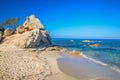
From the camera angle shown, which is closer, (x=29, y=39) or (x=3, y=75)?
(x=3, y=75)

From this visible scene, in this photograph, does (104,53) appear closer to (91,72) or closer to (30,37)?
(30,37)

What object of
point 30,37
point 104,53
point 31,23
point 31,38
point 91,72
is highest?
point 31,23

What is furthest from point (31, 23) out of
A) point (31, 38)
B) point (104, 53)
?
point (104, 53)

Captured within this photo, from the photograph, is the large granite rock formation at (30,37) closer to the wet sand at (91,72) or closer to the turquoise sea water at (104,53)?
the turquoise sea water at (104,53)

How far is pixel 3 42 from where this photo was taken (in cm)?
3375

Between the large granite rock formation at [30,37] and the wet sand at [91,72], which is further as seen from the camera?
the large granite rock formation at [30,37]

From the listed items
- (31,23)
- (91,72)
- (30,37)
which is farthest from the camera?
(31,23)

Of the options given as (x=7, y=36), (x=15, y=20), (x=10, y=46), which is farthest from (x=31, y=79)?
(x=15, y=20)

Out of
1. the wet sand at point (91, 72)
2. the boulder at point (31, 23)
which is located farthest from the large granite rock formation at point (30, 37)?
the wet sand at point (91, 72)

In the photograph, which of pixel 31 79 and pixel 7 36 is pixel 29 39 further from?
pixel 31 79

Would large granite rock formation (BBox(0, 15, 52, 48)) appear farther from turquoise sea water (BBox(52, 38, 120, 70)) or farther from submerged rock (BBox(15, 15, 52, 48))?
turquoise sea water (BBox(52, 38, 120, 70))

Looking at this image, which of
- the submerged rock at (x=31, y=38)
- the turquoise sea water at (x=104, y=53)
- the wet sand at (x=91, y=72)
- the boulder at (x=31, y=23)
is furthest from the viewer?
the boulder at (x=31, y=23)

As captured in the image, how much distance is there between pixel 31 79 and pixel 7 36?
1116 inches

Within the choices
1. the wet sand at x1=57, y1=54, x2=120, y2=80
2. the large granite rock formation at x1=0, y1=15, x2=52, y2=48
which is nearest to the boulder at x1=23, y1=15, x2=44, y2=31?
the large granite rock formation at x1=0, y1=15, x2=52, y2=48
